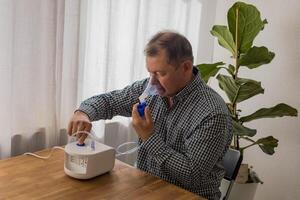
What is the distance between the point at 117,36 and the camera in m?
2.10

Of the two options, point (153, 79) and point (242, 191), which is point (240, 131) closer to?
point (242, 191)

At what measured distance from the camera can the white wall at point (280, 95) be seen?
2.31 m

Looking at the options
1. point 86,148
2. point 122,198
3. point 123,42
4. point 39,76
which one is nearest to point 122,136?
point 123,42

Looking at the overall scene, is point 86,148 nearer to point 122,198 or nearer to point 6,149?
point 122,198

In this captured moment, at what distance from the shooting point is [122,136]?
226 centimetres

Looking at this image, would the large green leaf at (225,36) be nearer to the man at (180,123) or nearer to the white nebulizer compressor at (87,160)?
the man at (180,123)

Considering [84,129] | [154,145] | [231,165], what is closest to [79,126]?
[84,129]

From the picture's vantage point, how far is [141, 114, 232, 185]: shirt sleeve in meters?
1.34

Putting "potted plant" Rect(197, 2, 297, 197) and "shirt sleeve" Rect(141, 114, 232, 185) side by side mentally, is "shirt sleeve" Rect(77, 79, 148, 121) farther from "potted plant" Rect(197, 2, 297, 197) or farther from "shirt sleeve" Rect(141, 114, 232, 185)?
"potted plant" Rect(197, 2, 297, 197)

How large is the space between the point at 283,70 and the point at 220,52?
0.54 metres

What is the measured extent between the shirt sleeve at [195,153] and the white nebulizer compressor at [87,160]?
16cm

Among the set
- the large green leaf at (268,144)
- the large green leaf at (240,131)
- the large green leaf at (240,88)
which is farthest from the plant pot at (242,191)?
the large green leaf at (240,88)

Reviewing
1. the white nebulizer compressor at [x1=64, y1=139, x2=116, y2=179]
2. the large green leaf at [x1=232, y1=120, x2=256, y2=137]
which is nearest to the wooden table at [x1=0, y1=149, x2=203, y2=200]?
the white nebulizer compressor at [x1=64, y1=139, x2=116, y2=179]

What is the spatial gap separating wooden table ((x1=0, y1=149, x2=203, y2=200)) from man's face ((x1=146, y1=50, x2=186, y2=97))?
37 cm
